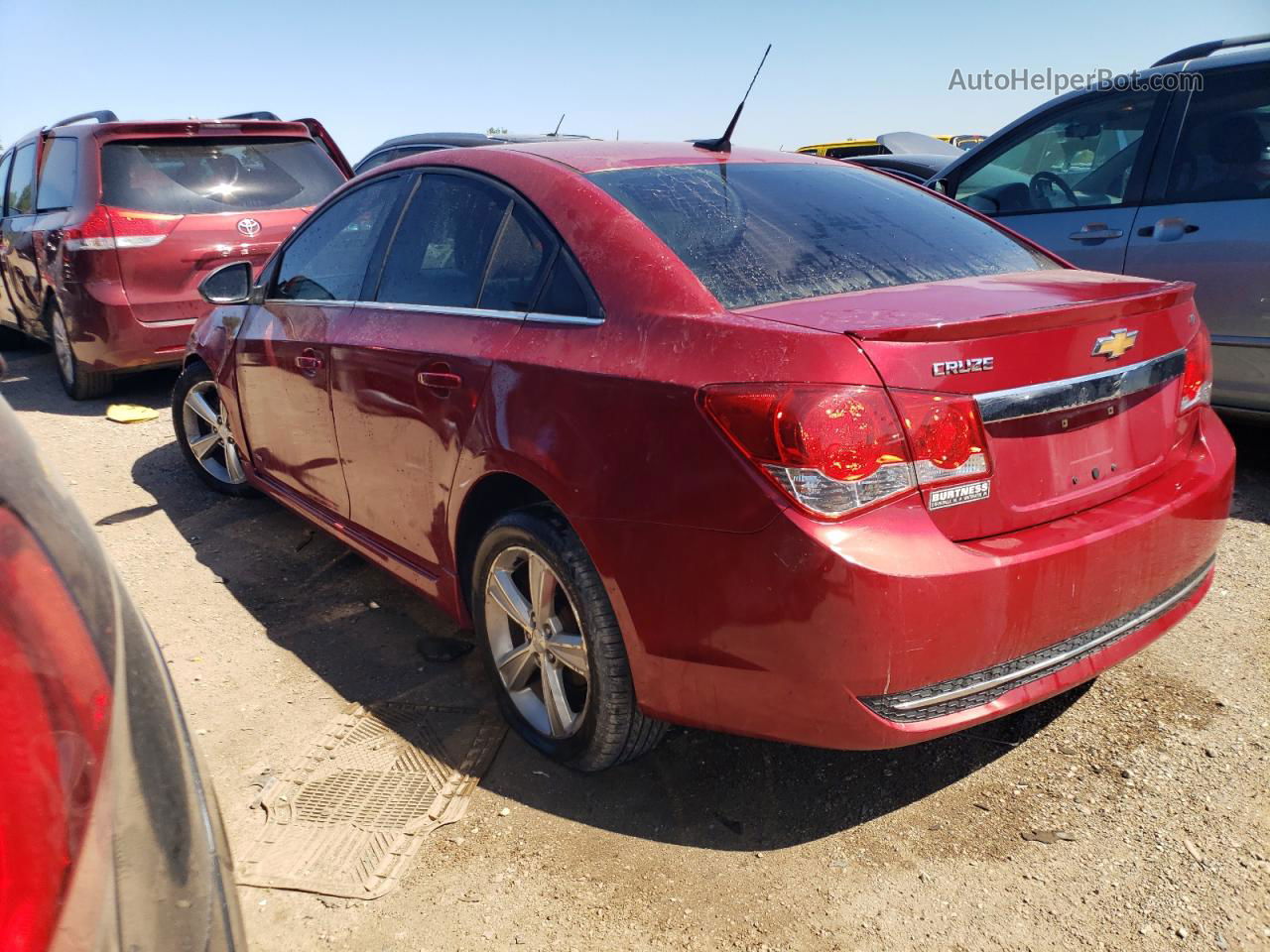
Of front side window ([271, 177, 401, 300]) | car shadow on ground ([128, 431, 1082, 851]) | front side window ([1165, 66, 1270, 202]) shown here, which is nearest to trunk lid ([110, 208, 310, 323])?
front side window ([271, 177, 401, 300])

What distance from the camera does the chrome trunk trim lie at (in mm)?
2051

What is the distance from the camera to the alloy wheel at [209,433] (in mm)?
4871

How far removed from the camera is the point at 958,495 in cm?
203

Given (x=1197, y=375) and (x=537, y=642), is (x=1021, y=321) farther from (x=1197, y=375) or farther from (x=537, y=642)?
(x=537, y=642)

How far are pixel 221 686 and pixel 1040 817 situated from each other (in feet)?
8.17

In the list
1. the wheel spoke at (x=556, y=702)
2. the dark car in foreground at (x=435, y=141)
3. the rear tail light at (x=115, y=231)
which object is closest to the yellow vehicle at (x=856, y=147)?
the dark car in foreground at (x=435, y=141)

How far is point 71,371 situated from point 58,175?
1.42m

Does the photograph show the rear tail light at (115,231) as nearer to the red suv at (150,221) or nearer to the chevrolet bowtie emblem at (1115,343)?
the red suv at (150,221)

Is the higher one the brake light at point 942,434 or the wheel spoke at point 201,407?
the brake light at point 942,434

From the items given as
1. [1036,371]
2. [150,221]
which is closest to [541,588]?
[1036,371]

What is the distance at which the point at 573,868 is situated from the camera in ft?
7.76

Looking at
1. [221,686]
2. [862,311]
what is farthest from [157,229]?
[862,311]

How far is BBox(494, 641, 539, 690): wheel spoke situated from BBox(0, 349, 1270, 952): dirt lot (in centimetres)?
20

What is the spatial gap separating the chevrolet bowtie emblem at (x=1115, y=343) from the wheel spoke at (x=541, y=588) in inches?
54.9
